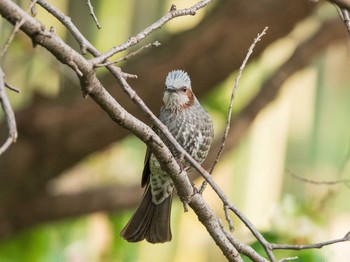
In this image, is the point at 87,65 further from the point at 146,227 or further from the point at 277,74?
the point at 277,74

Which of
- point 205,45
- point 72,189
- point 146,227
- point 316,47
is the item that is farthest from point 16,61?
point 146,227

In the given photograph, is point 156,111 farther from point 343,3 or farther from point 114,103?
point 343,3

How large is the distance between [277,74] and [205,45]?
646mm

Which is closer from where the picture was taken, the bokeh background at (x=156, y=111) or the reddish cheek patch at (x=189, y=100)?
the reddish cheek patch at (x=189, y=100)

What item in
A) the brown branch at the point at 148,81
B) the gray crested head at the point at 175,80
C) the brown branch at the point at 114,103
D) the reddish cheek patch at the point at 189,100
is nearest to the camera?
the brown branch at the point at 114,103

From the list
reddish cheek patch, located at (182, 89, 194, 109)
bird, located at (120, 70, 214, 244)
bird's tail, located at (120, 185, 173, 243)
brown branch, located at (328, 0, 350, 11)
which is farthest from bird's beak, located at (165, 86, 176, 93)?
brown branch, located at (328, 0, 350, 11)

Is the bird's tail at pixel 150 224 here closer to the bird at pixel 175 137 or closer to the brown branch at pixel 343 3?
the bird at pixel 175 137

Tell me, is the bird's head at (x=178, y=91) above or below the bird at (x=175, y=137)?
above

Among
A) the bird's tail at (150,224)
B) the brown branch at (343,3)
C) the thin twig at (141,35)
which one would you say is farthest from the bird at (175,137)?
the brown branch at (343,3)

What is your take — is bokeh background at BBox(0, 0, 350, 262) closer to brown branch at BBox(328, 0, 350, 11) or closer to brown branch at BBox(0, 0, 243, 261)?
brown branch at BBox(0, 0, 243, 261)

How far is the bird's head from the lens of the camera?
3354 millimetres

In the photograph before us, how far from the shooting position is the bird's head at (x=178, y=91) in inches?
132

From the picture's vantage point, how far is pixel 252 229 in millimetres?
2338

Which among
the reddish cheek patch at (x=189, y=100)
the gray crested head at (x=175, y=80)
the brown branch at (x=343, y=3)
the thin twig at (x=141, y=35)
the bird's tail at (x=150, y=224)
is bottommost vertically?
the brown branch at (x=343, y=3)
